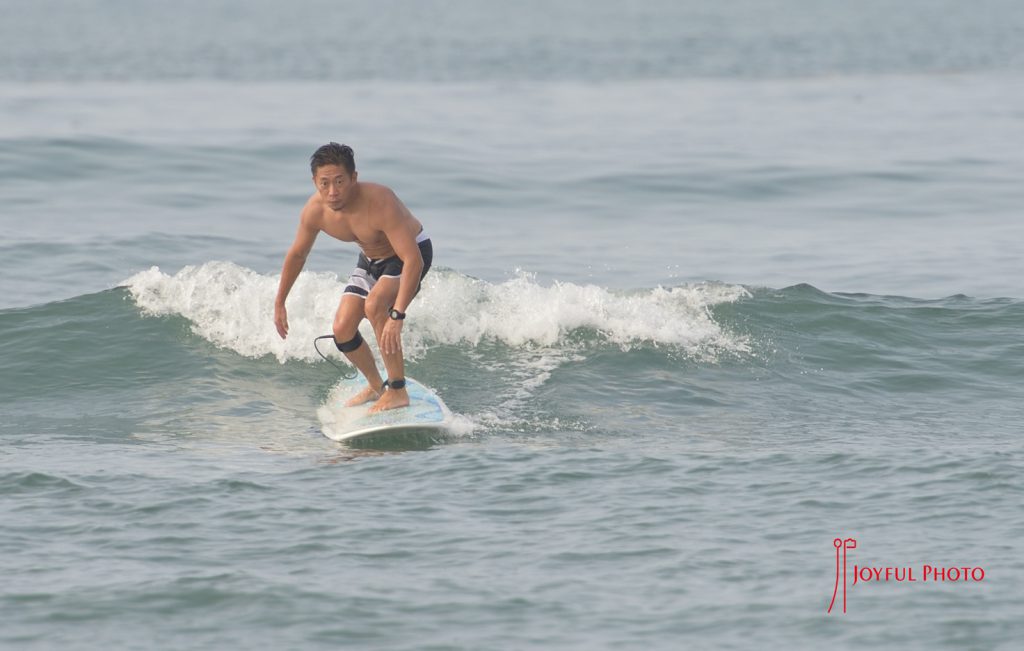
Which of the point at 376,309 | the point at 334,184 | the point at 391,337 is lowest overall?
the point at 391,337

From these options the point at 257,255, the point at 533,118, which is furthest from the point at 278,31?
the point at 257,255

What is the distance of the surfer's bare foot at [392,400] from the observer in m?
10.1

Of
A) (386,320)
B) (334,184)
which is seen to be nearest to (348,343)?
(386,320)

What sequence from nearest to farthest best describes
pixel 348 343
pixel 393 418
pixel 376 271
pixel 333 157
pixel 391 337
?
pixel 333 157 → pixel 391 337 → pixel 393 418 → pixel 376 271 → pixel 348 343

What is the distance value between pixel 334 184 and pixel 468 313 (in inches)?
148

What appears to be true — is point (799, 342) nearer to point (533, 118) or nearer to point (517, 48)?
point (533, 118)

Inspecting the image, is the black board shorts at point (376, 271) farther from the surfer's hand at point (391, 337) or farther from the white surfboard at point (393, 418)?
the white surfboard at point (393, 418)

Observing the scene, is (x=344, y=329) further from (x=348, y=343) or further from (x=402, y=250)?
(x=402, y=250)

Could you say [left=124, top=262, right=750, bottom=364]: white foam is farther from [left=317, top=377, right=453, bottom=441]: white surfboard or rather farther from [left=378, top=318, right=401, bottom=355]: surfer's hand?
[left=378, top=318, right=401, bottom=355]: surfer's hand

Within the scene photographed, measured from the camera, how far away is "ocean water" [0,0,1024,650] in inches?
283

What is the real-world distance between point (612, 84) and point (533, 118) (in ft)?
32.2
